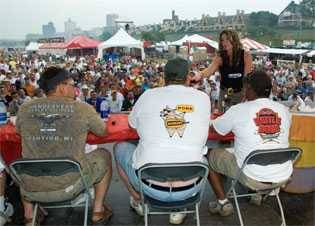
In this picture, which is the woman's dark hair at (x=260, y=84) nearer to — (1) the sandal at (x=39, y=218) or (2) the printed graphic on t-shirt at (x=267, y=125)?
(2) the printed graphic on t-shirt at (x=267, y=125)

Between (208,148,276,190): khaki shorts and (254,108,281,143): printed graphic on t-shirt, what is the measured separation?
27 centimetres

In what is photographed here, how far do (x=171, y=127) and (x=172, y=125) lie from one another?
0.01m

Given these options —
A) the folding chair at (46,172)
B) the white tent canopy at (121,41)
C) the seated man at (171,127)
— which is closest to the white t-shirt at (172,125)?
→ the seated man at (171,127)

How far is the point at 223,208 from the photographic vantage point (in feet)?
9.96

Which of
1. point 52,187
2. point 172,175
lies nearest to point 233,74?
point 172,175

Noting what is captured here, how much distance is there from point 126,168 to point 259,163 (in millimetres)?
849

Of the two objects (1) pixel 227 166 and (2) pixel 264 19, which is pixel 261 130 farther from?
(2) pixel 264 19

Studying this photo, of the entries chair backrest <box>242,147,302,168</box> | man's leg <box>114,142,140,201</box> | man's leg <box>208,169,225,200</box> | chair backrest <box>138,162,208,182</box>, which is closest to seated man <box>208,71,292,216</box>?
chair backrest <box>242,147,302,168</box>

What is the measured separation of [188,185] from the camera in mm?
2420

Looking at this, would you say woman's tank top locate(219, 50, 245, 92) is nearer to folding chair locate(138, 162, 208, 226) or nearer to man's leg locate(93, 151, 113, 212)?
man's leg locate(93, 151, 113, 212)

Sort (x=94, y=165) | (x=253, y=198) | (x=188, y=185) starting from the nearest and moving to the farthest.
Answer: (x=188, y=185) < (x=94, y=165) < (x=253, y=198)

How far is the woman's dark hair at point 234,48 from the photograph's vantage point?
3947 mm

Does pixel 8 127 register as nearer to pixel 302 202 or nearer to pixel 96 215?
pixel 96 215

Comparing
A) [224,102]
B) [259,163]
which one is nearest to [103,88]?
[224,102]
